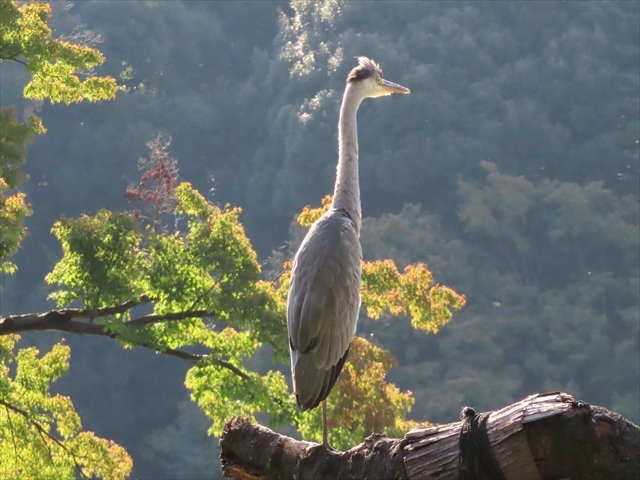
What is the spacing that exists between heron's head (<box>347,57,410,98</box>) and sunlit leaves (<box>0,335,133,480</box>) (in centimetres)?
456

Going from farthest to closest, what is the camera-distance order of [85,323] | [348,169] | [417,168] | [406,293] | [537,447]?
[417,168], [406,293], [85,323], [348,169], [537,447]

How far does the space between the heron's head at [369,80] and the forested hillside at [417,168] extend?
13.6 m

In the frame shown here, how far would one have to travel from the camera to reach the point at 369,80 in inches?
186

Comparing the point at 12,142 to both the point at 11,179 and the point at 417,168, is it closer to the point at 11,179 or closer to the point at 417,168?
the point at 11,179

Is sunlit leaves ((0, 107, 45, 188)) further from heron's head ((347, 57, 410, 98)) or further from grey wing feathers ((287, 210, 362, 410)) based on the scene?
grey wing feathers ((287, 210, 362, 410))

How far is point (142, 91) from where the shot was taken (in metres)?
28.1

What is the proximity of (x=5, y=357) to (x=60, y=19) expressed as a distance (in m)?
23.2

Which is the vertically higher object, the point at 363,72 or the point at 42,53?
the point at 42,53

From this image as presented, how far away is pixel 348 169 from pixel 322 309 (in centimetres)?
98

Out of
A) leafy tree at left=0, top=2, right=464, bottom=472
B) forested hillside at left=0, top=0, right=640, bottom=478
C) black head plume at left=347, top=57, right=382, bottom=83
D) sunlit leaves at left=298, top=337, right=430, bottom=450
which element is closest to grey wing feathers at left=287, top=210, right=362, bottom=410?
black head plume at left=347, top=57, right=382, bottom=83

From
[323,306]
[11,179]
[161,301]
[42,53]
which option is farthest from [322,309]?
[42,53]

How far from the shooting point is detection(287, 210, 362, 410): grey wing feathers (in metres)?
3.55

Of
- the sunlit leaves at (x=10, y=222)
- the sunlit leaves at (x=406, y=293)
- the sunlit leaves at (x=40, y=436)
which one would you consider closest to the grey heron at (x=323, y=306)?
the sunlit leaves at (x=10, y=222)

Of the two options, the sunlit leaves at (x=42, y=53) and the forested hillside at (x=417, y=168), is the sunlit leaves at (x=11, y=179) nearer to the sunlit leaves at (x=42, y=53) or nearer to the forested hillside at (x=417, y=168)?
the sunlit leaves at (x=42, y=53)
